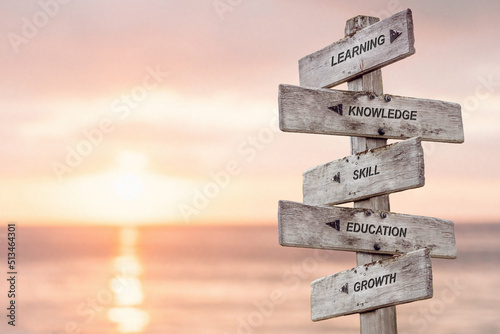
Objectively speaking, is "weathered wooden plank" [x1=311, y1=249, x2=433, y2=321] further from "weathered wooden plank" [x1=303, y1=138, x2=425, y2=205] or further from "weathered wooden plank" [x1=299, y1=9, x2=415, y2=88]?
"weathered wooden plank" [x1=299, y1=9, x2=415, y2=88]

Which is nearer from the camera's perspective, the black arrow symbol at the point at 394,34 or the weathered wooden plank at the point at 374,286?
the weathered wooden plank at the point at 374,286

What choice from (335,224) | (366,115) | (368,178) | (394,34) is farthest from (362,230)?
(394,34)

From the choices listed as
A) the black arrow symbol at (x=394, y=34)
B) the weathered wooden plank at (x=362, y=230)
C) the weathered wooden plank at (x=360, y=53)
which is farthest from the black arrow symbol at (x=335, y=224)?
the black arrow symbol at (x=394, y=34)

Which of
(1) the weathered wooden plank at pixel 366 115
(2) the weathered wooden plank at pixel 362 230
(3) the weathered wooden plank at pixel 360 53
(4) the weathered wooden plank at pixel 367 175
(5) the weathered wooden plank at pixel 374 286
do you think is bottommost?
(5) the weathered wooden plank at pixel 374 286

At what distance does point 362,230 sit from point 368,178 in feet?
1.44

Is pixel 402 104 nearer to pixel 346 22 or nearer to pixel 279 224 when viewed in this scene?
pixel 346 22

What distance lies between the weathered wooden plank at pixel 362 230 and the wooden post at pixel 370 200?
0.14 m

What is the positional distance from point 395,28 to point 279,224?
1901mm

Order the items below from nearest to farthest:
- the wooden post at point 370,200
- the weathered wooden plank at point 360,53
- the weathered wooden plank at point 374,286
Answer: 1. the weathered wooden plank at point 374,286
2. the weathered wooden plank at point 360,53
3. the wooden post at point 370,200

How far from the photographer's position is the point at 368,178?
6000mm

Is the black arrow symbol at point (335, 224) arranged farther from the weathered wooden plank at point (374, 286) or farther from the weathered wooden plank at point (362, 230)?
the weathered wooden plank at point (374, 286)

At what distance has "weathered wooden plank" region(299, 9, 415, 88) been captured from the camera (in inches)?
231

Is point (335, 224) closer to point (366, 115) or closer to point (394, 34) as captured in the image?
point (366, 115)

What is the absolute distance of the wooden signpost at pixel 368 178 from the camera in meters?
5.71
